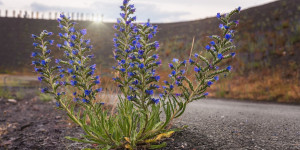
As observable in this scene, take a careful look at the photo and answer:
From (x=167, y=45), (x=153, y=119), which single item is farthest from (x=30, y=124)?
(x=167, y=45)

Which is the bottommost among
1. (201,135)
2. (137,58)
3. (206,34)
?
(201,135)

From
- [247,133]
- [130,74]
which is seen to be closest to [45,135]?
[130,74]

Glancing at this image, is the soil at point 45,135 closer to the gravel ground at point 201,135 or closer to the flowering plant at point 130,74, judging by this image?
the gravel ground at point 201,135

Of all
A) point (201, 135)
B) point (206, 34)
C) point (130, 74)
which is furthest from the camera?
point (206, 34)

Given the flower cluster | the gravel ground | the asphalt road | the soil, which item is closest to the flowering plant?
the flower cluster

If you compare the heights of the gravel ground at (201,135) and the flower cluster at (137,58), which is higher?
the flower cluster at (137,58)

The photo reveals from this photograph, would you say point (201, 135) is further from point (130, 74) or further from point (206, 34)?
point (206, 34)

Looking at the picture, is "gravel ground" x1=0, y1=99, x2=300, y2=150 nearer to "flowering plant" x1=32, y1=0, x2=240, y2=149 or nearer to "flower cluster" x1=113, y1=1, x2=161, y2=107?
"flowering plant" x1=32, y1=0, x2=240, y2=149

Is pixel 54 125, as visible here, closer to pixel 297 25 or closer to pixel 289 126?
pixel 289 126

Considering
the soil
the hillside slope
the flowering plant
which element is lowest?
the soil

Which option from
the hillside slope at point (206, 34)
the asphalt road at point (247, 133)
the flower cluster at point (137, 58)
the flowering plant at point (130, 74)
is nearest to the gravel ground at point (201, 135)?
the asphalt road at point (247, 133)

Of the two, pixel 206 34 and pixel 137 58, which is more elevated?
pixel 206 34

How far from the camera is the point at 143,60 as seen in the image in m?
3.13

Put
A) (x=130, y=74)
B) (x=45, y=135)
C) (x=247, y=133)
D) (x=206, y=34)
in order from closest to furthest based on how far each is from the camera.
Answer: (x=130, y=74)
(x=247, y=133)
(x=45, y=135)
(x=206, y=34)
